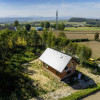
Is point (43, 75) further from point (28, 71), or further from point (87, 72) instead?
point (87, 72)

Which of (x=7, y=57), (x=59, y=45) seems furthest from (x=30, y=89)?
(x=59, y=45)

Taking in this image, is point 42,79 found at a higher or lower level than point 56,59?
lower

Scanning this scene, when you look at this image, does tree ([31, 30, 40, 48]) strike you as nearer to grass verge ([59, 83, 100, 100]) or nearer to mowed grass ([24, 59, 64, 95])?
mowed grass ([24, 59, 64, 95])

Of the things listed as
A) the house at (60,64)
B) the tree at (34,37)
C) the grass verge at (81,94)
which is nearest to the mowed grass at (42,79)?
the house at (60,64)

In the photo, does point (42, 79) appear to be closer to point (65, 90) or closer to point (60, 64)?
point (60, 64)

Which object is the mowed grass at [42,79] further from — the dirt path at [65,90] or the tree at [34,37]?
the tree at [34,37]

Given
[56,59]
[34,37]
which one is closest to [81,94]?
[56,59]
